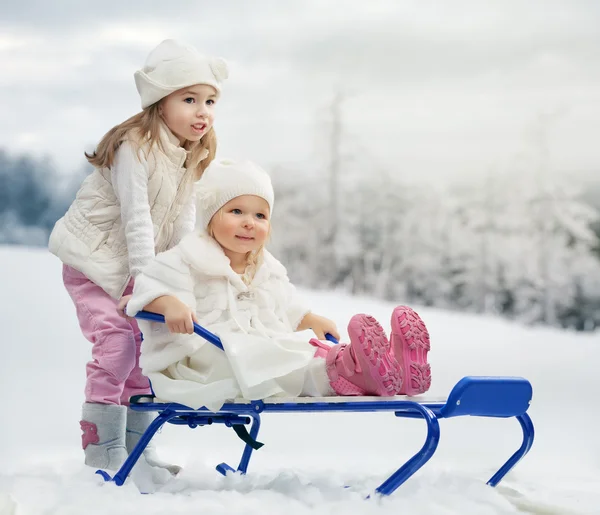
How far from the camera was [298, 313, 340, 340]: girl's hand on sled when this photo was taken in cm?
243

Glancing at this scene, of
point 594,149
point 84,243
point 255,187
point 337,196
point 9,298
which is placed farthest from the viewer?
point 337,196

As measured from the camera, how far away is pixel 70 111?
17.3 feet

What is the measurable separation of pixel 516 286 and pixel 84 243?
4.28 meters

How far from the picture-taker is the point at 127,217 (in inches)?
91.4

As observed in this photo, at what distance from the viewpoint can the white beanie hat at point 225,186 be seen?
224cm

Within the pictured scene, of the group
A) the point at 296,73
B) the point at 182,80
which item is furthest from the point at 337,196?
the point at 182,80

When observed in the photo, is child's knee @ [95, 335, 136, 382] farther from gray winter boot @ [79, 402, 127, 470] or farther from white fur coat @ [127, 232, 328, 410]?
white fur coat @ [127, 232, 328, 410]

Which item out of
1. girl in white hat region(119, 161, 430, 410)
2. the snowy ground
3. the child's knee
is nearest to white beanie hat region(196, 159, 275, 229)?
girl in white hat region(119, 161, 430, 410)

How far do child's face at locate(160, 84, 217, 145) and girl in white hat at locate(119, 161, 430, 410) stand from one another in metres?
0.20

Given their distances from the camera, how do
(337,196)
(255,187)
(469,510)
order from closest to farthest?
(469,510), (255,187), (337,196)

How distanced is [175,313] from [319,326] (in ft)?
1.74

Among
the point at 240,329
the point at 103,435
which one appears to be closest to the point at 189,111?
the point at 240,329

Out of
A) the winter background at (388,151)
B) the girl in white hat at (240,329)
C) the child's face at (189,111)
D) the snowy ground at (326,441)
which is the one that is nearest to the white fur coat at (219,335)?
the girl in white hat at (240,329)

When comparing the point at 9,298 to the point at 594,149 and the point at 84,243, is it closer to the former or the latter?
the point at 84,243
